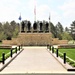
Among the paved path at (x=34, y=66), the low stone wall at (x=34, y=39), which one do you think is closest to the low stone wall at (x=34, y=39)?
the low stone wall at (x=34, y=39)

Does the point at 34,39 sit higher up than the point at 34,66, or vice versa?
the point at 34,39

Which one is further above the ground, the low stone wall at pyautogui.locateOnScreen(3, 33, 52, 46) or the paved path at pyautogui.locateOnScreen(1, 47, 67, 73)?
the low stone wall at pyautogui.locateOnScreen(3, 33, 52, 46)

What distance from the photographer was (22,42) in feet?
151

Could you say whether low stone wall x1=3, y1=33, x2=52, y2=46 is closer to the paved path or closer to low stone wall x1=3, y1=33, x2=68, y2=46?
low stone wall x1=3, y1=33, x2=68, y2=46

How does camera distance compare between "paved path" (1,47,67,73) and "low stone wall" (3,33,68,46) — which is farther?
"low stone wall" (3,33,68,46)

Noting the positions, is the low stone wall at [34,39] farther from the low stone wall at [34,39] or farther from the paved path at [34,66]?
the paved path at [34,66]

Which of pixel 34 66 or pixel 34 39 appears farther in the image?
pixel 34 39

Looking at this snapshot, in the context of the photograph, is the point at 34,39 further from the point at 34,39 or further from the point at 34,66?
the point at 34,66

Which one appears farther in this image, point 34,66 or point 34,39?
point 34,39

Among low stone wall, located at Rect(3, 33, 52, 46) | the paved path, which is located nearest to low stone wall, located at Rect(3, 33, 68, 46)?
low stone wall, located at Rect(3, 33, 52, 46)

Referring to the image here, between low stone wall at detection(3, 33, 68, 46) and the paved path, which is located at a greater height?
low stone wall at detection(3, 33, 68, 46)

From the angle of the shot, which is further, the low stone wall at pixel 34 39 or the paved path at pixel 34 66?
the low stone wall at pixel 34 39

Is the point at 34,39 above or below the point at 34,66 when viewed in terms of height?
above

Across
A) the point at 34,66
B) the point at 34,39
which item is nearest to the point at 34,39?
the point at 34,39
